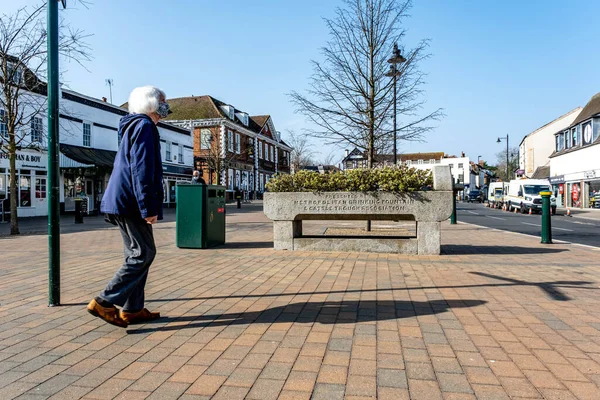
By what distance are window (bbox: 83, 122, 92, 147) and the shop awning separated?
416mm

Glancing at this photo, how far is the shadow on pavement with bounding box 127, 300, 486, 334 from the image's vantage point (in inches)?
142

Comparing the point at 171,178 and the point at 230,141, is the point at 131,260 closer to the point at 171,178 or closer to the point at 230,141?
the point at 171,178

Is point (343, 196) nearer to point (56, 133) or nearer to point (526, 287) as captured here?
point (526, 287)

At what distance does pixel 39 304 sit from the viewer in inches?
164

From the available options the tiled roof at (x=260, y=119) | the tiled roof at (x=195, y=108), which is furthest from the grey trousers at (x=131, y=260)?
the tiled roof at (x=260, y=119)

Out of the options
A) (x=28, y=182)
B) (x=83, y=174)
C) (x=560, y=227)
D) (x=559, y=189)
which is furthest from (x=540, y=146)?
(x=28, y=182)

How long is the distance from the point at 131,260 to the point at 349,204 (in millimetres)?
4483

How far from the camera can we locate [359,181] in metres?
7.25

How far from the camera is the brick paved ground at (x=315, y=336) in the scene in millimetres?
2439

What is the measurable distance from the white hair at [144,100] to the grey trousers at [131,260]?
2.96 feet

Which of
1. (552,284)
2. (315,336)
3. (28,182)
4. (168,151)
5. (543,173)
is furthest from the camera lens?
(543,173)

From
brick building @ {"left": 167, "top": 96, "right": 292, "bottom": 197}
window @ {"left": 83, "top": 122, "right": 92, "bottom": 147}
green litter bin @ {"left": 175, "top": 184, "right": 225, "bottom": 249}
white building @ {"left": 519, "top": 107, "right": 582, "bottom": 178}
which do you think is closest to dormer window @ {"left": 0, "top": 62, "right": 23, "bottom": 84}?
green litter bin @ {"left": 175, "top": 184, "right": 225, "bottom": 249}

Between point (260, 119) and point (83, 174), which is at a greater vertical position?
point (260, 119)

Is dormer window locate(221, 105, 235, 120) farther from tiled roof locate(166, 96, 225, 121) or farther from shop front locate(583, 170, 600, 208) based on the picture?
shop front locate(583, 170, 600, 208)
